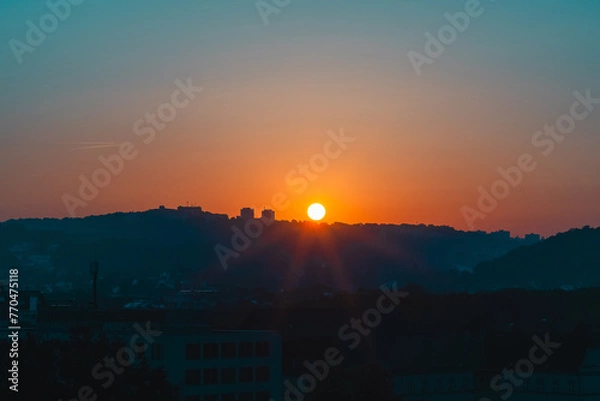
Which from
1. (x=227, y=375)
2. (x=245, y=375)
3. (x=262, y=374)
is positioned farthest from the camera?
(x=262, y=374)

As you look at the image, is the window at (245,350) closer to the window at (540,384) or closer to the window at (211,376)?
the window at (211,376)

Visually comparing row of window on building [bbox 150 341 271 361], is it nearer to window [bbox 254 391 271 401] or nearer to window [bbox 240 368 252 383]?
window [bbox 240 368 252 383]

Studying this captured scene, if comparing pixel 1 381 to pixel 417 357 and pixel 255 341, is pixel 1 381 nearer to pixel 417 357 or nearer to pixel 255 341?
pixel 255 341

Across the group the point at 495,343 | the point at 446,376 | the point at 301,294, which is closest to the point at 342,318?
the point at 495,343

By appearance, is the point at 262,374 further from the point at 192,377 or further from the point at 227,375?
the point at 192,377

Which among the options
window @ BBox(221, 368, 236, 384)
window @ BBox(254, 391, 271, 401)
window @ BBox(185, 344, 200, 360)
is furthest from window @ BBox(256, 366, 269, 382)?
window @ BBox(185, 344, 200, 360)

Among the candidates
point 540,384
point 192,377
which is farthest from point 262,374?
point 540,384
